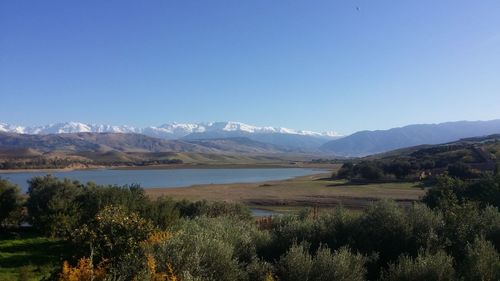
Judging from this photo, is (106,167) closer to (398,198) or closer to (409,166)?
(409,166)

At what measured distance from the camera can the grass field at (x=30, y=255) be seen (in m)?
20.7

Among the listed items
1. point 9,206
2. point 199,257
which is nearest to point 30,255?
point 9,206

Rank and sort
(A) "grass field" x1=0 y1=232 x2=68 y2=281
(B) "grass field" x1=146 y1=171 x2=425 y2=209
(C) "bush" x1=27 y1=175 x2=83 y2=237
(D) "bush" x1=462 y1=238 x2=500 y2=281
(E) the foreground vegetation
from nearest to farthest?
1. (D) "bush" x1=462 y1=238 x2=500 y2=281
2. (E) the foreground vegetation
3. (A) "grass field" x1=0 y1=232 x2=68 y2=281
4. (C) "bush" x1=27 y1=175 x2=83 y2=237
5. (B) "grass field" x1=146 y1=171 x2=425 y2=209

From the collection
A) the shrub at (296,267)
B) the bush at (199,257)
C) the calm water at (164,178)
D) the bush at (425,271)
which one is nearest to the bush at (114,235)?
the bush at (199,257)

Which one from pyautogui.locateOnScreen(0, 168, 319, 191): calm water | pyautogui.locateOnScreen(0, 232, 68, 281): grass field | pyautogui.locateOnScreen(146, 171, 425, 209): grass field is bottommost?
pyautogui.locateOnScreen(146, 171, 425, 209): grass field

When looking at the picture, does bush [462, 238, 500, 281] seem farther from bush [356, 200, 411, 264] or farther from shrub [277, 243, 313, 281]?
shrub [277, 243, 313, 281]

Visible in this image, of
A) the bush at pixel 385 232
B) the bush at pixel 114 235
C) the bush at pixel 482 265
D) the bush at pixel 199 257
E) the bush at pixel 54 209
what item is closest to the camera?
the bush at pixel 482 265

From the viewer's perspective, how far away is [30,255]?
25.8 meters

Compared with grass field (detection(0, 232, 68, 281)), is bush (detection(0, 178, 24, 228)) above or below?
above

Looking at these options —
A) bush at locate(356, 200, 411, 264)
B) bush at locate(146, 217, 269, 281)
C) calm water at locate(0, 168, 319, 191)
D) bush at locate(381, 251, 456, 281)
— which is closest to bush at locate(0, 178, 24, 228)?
bush at locate(146, 217, 269, 281)

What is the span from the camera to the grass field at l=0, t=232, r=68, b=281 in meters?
20.7

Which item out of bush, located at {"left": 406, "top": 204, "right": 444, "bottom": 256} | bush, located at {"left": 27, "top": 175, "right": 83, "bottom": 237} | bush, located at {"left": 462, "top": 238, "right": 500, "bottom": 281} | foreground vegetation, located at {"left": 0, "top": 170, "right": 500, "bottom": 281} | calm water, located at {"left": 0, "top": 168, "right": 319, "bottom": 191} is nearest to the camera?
bush, located at {"left": 462, "top": 238, "right": 500, "bottom": 281}

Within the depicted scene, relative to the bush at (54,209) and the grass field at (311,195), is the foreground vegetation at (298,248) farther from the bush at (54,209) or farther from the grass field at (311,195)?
the grass field at (311,195)

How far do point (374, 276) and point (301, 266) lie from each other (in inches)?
124
